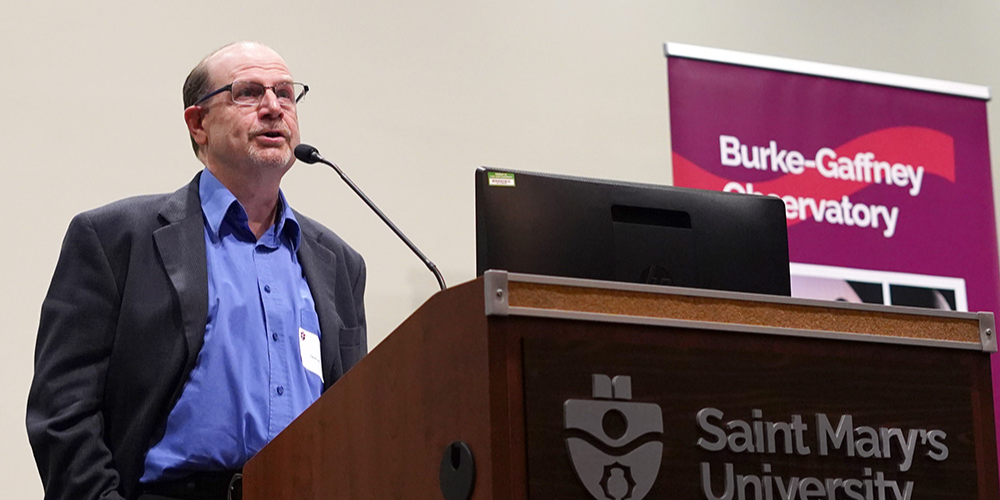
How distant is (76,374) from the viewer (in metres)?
2.04

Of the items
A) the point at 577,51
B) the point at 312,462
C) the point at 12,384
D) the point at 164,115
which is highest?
the point at 577,51

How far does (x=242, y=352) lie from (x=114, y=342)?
0.73ft

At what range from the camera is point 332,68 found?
137 inches

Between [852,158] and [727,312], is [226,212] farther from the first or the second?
[852,158]

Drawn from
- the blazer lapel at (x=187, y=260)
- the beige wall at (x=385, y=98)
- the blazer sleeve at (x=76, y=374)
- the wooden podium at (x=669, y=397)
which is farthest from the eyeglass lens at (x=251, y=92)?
the wooden podium at (x=669, y=397)

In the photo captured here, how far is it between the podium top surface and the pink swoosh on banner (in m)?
2.52

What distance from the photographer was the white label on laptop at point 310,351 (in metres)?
2.22

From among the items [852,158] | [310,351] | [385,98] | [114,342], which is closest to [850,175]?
[852,158]

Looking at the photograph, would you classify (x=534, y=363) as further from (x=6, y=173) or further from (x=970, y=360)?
(x=6, y=173)

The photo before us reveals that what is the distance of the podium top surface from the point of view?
43.4 inches

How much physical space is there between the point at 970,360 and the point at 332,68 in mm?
2482

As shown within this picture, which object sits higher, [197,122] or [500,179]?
[197,122]

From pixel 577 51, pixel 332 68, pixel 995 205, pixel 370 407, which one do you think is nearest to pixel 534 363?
pixel 370 407

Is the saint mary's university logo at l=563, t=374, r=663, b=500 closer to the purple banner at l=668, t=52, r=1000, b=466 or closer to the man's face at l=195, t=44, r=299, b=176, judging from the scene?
the man's face at l=195, t=44, r=299, b=176
